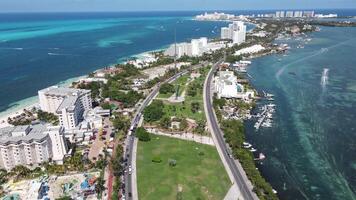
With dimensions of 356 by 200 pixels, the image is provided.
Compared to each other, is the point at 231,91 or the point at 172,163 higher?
the point at 231,91

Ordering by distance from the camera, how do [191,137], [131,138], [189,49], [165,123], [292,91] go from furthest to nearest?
[189,49]
[292,91]
[165,123]
[191,137]
[131,138]

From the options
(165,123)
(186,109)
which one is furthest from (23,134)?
(186,109)

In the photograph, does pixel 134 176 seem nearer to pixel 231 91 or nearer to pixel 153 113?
pixel 153 113

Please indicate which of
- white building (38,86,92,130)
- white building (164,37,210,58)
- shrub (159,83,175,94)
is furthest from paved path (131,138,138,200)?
white building (164,37,210,58)

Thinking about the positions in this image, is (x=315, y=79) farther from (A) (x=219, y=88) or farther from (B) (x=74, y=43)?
(B) (x=74, y=43)

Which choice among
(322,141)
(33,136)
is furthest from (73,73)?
(322,141)

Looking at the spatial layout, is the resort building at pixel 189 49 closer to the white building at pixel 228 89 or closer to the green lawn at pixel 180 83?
the green lawn at pixel 180 83

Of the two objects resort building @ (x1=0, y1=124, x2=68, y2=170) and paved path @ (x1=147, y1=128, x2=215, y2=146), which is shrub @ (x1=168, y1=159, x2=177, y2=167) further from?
resort building @ (x1=0, y1=124, x2=68, y2=170)
